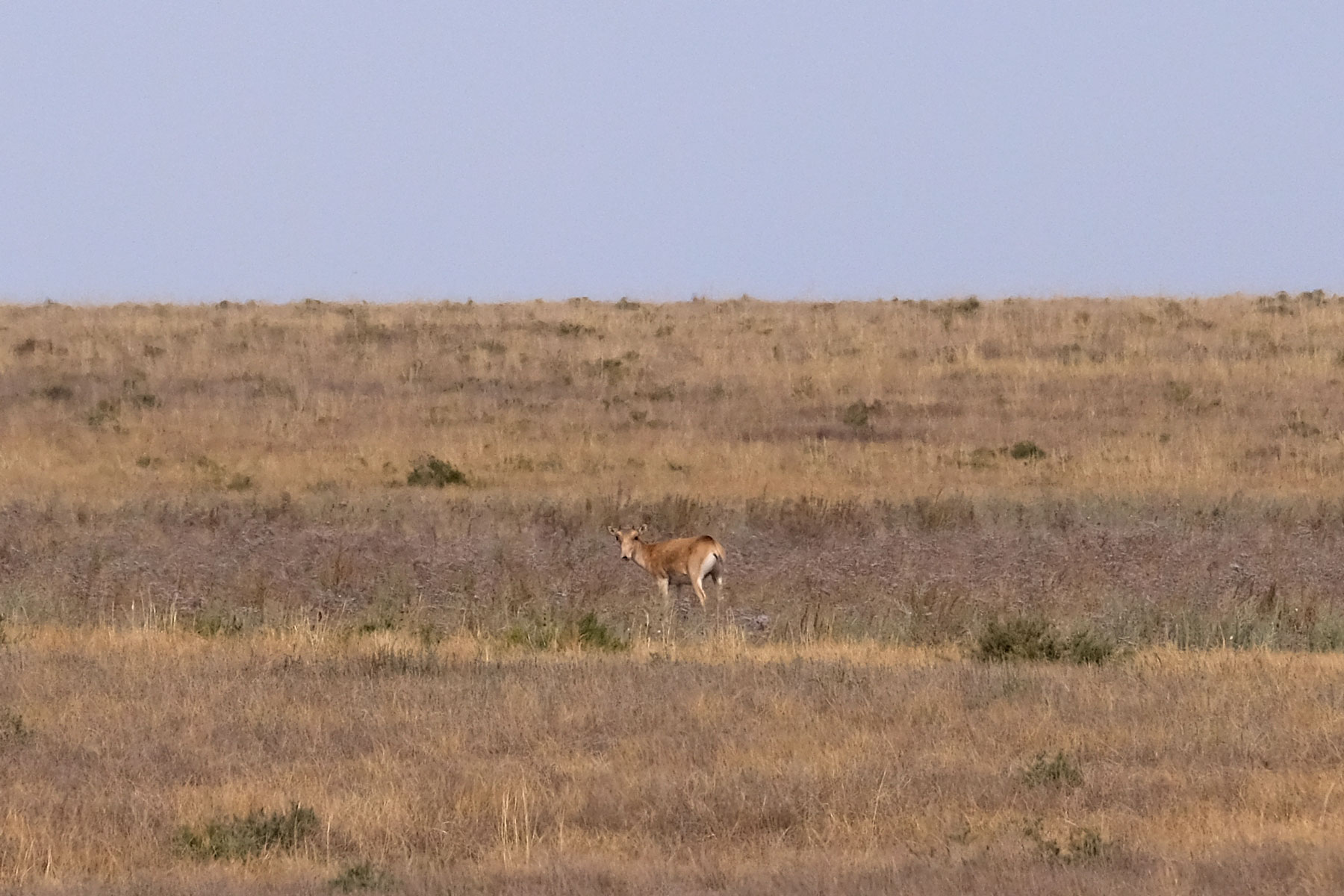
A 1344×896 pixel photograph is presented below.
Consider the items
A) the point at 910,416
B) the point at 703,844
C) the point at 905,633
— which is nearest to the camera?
the point at 703,844

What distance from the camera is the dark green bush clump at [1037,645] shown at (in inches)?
443

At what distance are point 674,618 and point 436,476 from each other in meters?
11.2

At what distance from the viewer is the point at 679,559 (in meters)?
15.3

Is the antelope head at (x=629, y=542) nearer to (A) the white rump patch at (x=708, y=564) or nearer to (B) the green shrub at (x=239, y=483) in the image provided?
(A) the white rump patch at (x=708, y=564)

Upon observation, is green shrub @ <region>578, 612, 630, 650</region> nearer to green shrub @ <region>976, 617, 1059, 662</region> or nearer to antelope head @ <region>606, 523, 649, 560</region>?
green shrub @ <region>976, 617, 1059, 662</region>

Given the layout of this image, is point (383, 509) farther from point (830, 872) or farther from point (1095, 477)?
point (830, 872)

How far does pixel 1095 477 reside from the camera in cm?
2455

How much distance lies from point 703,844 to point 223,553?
11258 millimetres

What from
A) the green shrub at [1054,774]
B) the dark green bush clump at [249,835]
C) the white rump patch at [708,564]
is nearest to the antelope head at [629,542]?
the white rump patch at [708,564]

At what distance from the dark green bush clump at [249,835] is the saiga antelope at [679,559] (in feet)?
27.0

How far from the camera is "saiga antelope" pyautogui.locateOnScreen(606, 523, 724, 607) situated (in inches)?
587

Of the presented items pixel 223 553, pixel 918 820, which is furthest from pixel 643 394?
pixel 918 820

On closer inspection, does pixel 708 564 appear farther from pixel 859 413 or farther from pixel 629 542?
pixel 859 413

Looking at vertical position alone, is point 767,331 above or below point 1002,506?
above
